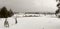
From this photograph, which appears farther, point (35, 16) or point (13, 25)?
point (35, 16)

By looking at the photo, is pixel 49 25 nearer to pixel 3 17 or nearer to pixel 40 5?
pixel 40 5

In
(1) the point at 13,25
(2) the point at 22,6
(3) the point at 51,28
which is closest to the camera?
(3) the point at 51,28

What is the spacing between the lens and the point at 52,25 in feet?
4.60

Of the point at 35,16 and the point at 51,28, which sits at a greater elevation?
the point at 35,16

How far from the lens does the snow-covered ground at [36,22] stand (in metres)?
1.37

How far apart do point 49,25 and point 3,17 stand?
62 cm

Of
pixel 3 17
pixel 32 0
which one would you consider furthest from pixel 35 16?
pixel 3 17

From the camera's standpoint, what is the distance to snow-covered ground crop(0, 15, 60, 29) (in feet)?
4.51

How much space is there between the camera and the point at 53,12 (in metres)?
1.50

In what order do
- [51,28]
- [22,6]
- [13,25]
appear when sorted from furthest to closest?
[22,6] < [13,25] < [51,28]

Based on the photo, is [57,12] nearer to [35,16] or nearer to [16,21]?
[35,16]

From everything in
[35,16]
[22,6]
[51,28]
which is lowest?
[51,28]

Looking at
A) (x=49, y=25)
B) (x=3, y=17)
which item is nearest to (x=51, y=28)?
(x=49, y=25)

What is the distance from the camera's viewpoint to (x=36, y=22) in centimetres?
146
